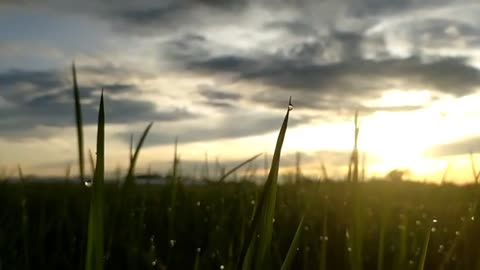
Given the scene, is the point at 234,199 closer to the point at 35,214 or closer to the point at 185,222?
the point at 185,222

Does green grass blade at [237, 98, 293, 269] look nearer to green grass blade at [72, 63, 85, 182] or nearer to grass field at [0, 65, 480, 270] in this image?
grass field at [0, 65, 480, 270]

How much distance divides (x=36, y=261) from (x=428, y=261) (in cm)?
206

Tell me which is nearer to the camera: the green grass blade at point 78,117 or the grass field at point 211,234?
the green grass blade at point 78,117

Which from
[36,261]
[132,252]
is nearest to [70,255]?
[36,261]

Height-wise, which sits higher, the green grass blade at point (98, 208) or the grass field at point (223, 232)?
the green grass blade at point (98, 208)

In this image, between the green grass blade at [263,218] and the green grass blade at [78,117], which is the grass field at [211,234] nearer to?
the green grass blade at [263,218]

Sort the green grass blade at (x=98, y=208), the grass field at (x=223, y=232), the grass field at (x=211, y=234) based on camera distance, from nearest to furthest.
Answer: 1. the green grass blade at (x=98, y=208)
2. the grass field at (x=223, y=232)
3. the grass field at (x=211, y=234)

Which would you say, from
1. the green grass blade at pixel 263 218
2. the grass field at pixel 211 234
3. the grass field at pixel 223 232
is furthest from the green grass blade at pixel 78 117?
the grass field at pixel 211 234

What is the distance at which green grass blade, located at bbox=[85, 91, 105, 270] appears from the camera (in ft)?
3.49

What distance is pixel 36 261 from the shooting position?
119 inches

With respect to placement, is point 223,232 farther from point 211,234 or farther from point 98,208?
point 98,208

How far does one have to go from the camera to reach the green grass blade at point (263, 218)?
1175mm

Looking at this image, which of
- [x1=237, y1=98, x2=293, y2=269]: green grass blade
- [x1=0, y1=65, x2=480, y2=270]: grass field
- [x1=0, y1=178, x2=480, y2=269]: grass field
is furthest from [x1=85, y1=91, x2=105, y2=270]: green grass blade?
[x1=0, y1=178, x2=480, y2=269]: grass field

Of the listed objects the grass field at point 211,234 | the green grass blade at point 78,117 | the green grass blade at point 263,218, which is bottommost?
the grass field at point 211,234
